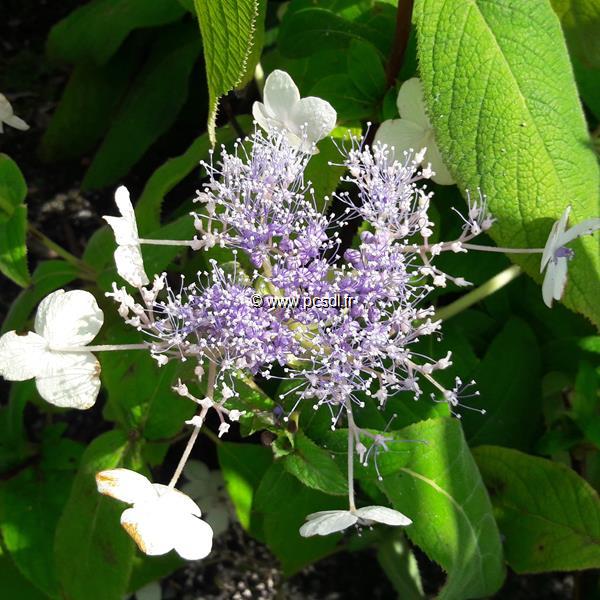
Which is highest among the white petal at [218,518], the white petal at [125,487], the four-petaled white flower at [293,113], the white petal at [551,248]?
the four-petaled white flower at [293,113]

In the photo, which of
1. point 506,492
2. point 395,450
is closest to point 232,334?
point 395,450

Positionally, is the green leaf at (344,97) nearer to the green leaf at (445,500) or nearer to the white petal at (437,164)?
the white petal at (437,164)

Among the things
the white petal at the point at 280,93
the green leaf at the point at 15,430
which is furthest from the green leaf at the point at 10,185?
the white petal at the point at 280,93

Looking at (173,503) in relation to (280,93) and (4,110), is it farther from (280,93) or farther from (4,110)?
(4,110)

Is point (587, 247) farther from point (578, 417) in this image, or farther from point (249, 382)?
point (249, 382)

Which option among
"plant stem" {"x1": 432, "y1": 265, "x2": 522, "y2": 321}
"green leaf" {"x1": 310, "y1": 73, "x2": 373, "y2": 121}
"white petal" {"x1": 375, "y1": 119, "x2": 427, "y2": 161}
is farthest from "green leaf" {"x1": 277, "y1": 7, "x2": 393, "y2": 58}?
"plant stem" {"x1": 432, "y1": 265, "x2": 522, "y2": 321}

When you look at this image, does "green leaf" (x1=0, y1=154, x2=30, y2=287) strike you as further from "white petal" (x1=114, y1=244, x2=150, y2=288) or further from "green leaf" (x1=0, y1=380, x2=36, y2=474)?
"white petal" (x1=114, y1=244, x2=150, y2=288)
